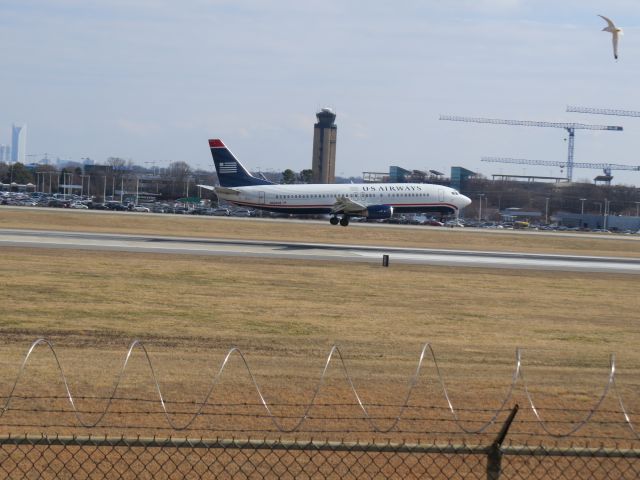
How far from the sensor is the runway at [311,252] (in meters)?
57.4

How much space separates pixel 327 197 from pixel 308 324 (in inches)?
2214

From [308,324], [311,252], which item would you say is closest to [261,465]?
[308,324]

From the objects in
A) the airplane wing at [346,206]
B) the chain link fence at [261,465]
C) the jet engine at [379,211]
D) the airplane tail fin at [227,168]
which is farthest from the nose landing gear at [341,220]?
the chain link fence at [261,465]

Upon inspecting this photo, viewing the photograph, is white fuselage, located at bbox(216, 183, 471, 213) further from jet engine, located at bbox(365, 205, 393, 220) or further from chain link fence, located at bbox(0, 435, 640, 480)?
chain link fence, located at bbox(0, 435, 640, 480)

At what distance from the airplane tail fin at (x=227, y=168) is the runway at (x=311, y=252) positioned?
48.3ft

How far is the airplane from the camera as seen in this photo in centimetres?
8375

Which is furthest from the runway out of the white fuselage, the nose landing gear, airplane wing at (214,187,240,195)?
the nose landing gear

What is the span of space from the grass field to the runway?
4014 millimetres

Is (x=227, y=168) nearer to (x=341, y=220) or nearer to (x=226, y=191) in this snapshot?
(x=226, y=191)

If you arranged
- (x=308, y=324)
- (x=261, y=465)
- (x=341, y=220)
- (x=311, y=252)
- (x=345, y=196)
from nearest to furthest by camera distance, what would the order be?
(x=261, y=465), (x=308, y=324), (x=311, y=252), (x=345, y=196), (x=341, y=220)

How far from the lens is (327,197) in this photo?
84938 mm

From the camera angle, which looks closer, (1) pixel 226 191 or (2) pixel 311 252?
(2) pixel 311 252

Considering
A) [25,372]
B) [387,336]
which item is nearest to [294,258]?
[387,336]

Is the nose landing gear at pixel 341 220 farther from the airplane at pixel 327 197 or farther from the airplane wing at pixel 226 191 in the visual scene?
the airplane wing at pixel 226 191
